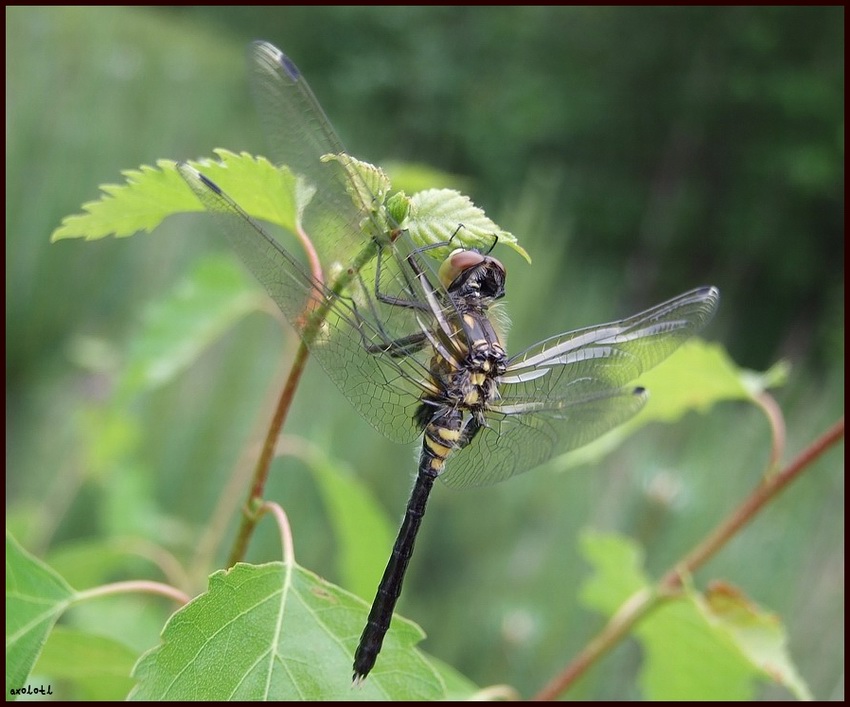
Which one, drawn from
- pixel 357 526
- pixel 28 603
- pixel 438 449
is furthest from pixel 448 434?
pixel 357 526

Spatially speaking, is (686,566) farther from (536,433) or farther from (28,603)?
(28,603)

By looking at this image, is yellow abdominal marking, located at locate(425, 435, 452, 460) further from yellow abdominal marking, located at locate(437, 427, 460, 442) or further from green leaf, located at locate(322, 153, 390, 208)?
green leaf, located at locate(322, 153, 390, 208)

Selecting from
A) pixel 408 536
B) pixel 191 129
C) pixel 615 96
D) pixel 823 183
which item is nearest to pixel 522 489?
pixel 408 536

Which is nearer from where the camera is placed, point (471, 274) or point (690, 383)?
point (471, 274)

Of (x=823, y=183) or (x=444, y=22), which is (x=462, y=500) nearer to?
(x=823, y=183)

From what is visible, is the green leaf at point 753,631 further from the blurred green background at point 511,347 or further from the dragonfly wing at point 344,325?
the blurred green background at point 511,347

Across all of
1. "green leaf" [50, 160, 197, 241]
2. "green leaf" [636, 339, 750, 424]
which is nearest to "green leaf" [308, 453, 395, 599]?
"green leaf" [636, 339, 750, 424]
